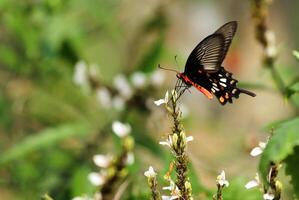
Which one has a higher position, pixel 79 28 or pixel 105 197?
pixel 79 28

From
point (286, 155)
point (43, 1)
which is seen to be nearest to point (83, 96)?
point (43, 1)

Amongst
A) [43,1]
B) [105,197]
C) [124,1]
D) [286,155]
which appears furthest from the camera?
[124,1]

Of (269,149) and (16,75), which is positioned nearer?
(269,149)

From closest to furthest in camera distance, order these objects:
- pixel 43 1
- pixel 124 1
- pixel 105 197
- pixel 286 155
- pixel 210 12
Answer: pixel 105 197 → pixel 286 155 → pixel 43 1 → pixel 124 1 → pixel 210 12

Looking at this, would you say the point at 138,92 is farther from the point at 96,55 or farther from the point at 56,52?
the point at 96,55

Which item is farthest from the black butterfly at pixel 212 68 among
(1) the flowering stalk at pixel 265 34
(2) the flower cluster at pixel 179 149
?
(1) the flowering stalk at pixel 265 34

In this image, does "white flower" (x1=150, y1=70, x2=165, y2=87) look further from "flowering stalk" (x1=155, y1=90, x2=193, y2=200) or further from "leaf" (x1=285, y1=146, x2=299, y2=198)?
"flowering stalk" (x1=155, y1=90, x2=193, y2=200)

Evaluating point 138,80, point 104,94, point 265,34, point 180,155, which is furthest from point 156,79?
point 180,155

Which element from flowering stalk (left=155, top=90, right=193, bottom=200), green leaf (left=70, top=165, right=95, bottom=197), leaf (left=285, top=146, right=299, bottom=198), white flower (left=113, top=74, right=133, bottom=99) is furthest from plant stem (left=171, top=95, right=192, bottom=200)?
white flower (left=113, top=74, right=133, bottom=99)

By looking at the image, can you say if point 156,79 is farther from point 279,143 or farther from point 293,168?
point 279,143
